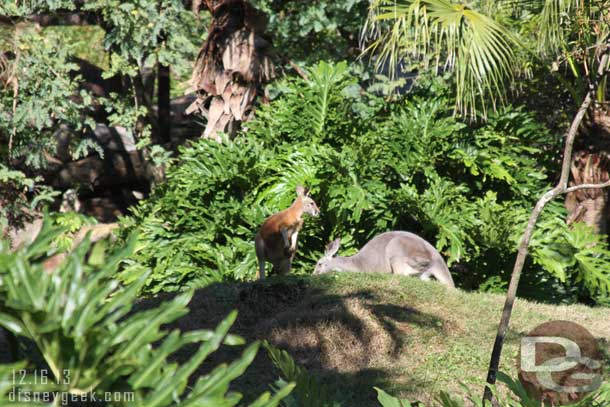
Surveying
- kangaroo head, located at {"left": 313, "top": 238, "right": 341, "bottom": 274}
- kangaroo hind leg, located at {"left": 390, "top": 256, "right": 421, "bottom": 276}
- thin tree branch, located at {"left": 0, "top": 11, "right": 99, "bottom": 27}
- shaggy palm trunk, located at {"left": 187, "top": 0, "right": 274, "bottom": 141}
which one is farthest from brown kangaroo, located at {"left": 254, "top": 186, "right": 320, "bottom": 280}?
thin tree branch, located at {"left": 0, "top": 11, "right": 99, "bottom": 27}

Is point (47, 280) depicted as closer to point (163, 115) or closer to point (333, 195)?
point (333, 195)

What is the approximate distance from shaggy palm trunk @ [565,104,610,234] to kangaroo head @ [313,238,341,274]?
13.2ft

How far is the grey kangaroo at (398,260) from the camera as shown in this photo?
410 inches

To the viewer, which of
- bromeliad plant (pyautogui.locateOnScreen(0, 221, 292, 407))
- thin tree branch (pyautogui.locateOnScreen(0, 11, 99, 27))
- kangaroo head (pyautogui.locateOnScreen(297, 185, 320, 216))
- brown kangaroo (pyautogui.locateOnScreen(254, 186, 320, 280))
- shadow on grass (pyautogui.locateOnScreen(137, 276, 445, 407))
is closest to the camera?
bromeliad plant (pyautogui.locateOnScreen(0, 221, 292, 407))

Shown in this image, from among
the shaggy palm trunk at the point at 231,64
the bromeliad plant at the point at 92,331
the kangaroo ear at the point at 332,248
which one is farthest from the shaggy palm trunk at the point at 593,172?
the bromeliad plant at the point at 92,331

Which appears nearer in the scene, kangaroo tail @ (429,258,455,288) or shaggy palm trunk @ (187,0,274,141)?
kangaroo tail @ (429,258,455,288)

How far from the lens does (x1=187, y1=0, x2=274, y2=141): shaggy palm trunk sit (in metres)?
12.9

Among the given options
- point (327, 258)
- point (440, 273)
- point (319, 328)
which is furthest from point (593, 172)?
point (319, 328)

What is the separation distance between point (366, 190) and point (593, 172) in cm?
358

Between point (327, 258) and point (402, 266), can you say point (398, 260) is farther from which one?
point (327, 258)

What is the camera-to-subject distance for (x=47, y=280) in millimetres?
2037

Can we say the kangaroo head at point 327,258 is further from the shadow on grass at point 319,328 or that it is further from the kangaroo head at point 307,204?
the shadow on grass at point 319,328

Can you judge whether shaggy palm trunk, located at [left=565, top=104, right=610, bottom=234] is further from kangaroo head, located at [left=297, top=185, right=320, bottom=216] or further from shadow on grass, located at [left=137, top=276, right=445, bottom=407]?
shadow on grass, located at [left=137, top=276, right=445, bottom=407]

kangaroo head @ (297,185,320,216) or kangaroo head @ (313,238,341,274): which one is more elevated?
kangaroo head @ (297,185,320,216)
